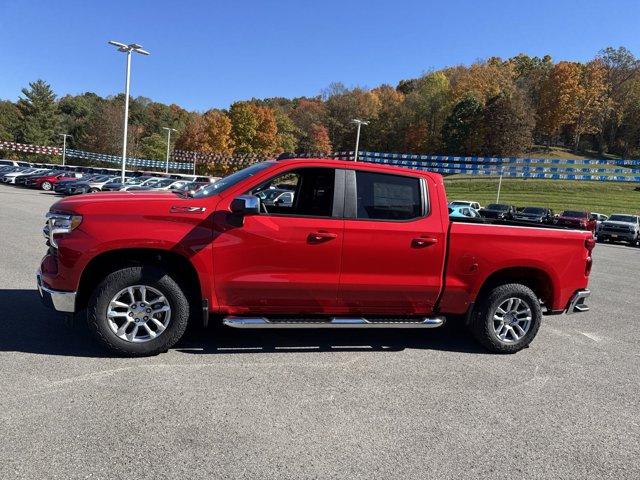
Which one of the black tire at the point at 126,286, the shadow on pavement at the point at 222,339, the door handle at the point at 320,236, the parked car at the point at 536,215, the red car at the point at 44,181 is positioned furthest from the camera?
the red car at the point at 44,181

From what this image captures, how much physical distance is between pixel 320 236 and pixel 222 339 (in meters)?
1.62

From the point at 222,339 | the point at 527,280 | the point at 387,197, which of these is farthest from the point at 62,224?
the point at 527,280

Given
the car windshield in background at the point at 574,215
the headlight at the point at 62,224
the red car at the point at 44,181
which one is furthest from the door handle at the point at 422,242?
the red car at the point at 44,181

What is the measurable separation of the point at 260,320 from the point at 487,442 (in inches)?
84.7

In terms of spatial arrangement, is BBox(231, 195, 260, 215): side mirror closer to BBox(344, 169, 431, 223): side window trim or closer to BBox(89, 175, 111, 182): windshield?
BBox(344, 169, 431, 223): side window trim

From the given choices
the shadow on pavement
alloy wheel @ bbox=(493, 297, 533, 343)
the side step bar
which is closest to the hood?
the side step bar

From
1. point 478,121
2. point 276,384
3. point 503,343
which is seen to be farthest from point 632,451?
point 478,121

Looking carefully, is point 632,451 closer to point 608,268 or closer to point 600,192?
point 608,268

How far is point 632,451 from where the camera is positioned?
3.46 m

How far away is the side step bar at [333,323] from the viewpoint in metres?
4.52

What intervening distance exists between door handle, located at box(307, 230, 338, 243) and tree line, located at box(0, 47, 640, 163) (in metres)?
66.9

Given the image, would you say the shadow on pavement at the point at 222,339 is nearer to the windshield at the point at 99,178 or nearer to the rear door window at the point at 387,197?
the rear door window at the point at 387,197

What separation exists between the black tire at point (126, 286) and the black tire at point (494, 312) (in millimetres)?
3021

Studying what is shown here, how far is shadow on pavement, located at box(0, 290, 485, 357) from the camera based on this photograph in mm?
4742
